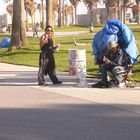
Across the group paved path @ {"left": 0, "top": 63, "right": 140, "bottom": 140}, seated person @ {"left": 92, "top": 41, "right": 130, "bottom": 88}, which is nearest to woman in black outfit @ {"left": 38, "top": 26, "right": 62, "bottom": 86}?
paved path @ {"left": 0, "top": 63, "right": 140, "bottom": 140}

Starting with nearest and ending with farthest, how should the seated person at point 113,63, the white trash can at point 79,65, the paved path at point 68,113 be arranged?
the paved path at point 68,113 < the seated person at point 113,63 < the white trash can at point 79,65

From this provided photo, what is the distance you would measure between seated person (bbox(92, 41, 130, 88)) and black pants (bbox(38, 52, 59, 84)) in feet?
4.89

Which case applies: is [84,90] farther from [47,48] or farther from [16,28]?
[16,28]

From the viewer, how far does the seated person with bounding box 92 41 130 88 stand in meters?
14.0

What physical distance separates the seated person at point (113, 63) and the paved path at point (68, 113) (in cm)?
49

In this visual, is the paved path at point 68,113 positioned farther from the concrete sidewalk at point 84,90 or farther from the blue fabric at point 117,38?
the blue fabric at point 117,38

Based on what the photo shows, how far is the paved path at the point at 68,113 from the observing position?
27.0 ft

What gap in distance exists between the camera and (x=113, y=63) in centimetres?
1409

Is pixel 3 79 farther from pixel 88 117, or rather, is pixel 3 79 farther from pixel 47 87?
pixel 88 117

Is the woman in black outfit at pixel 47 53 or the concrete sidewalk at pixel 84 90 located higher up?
the woman in black outfit at pixel 47 53

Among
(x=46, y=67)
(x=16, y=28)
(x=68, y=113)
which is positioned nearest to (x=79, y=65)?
(x=46, y=67)

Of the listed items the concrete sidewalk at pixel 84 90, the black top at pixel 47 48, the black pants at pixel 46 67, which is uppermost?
the black top at pixel 47 48

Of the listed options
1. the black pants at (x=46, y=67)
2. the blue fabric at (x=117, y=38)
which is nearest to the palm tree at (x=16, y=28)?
the black pants at (x=46, y=67)

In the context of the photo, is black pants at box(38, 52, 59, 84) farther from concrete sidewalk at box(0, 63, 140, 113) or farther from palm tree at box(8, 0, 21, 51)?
palm tree at box(8, 0, 21, 51)
